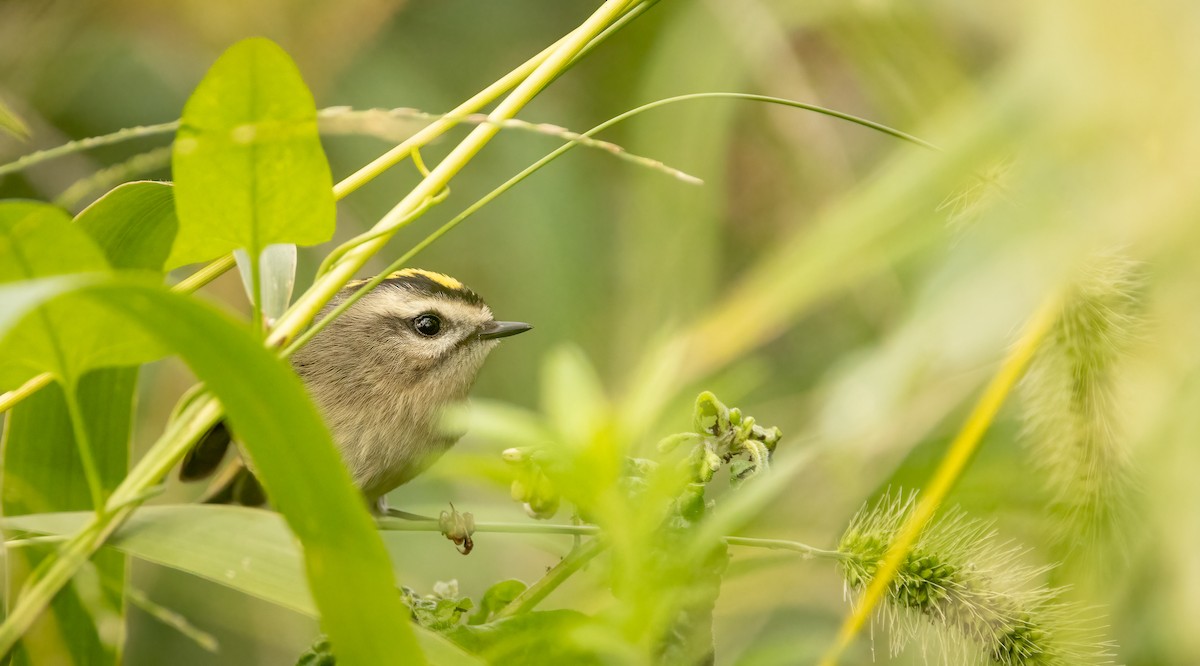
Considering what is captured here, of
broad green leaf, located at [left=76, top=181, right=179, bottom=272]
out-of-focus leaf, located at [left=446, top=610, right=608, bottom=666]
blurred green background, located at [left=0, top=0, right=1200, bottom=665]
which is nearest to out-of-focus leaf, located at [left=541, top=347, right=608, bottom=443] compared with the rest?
blurred green background, located at [left=0, top=0, right=1200, bottom=665]

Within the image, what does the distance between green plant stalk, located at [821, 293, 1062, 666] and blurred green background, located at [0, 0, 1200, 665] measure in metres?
0.03

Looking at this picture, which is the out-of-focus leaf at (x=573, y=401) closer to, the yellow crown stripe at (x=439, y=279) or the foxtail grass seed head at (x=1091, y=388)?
the foxtail grass seed head at (x=1091, y=388)

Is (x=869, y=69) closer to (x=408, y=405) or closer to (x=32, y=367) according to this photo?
(x=408, y=405)

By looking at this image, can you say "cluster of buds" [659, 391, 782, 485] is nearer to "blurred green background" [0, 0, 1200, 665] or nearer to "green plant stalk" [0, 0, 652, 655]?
"blurred green background" [0, 0, 1200, 665]

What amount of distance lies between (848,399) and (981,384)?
0.55 metres

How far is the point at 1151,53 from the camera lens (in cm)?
79

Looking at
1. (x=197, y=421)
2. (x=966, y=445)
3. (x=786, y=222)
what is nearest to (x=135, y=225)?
(x=197, y=421)

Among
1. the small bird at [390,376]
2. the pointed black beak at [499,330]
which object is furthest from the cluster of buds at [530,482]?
the pointed black beak at [499,330]

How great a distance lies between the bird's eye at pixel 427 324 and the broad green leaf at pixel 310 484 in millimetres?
1297

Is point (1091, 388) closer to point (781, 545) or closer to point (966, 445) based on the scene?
point (966, 445)

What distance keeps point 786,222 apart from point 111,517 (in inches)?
83.4

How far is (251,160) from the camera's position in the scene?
0.72 metres

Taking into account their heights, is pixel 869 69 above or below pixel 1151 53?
above

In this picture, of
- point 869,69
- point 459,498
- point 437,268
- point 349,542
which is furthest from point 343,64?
point 349,542
